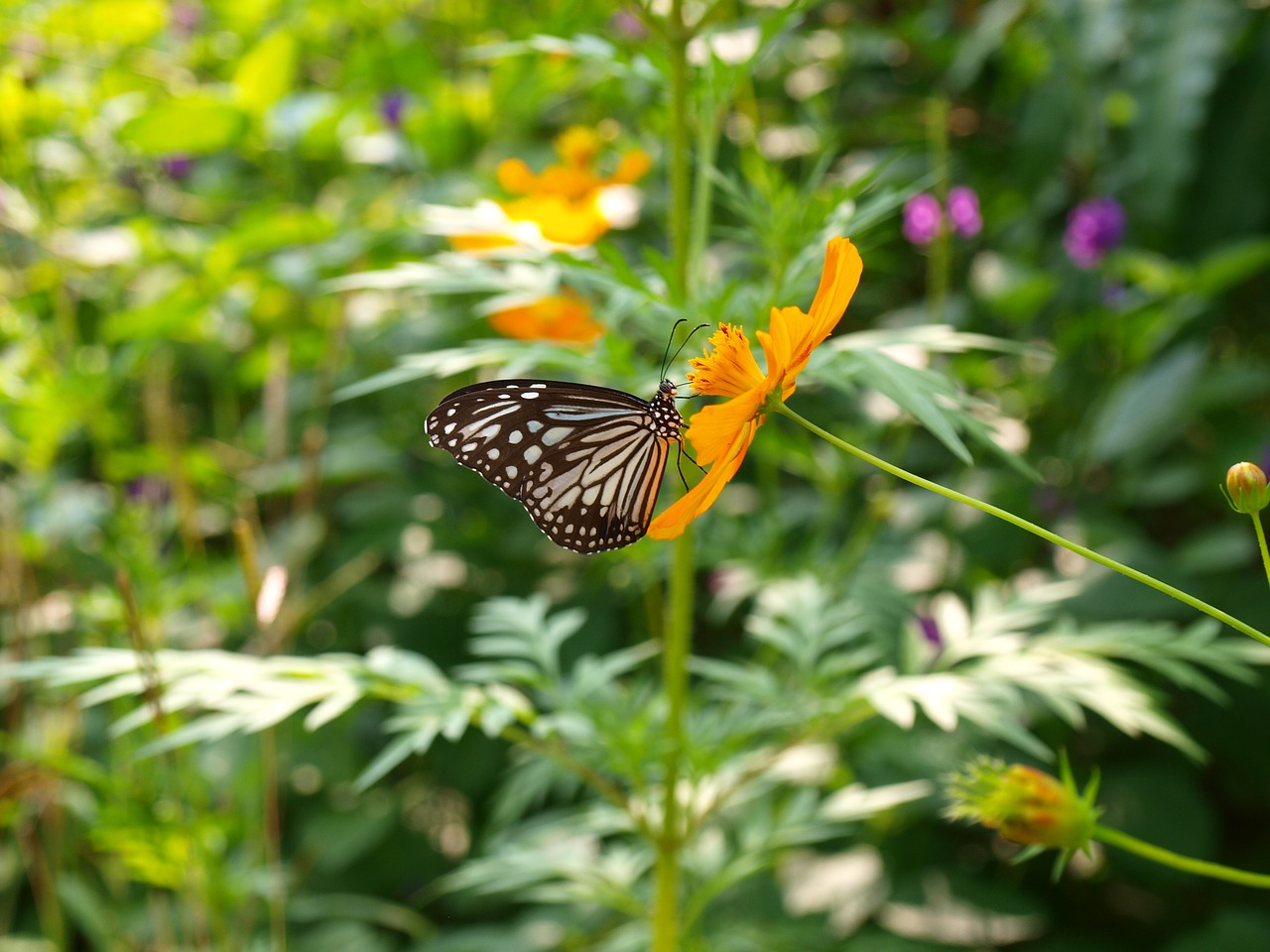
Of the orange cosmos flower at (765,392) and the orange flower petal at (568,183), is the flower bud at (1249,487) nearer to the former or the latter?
the orange cosmos flower at (765,392)

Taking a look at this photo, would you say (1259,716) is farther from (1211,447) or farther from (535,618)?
(535,618)

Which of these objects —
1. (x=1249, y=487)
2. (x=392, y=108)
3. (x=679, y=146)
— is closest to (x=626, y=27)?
(x=392, y=108)

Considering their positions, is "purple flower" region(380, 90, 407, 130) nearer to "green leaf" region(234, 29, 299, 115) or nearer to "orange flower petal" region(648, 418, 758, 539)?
"green leaf" region(234, 29, 299, 115)

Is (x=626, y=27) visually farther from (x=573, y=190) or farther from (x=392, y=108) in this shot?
(x=573, y=190)

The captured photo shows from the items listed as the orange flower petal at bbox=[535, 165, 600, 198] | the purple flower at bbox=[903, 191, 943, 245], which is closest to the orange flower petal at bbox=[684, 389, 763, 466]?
the orange flower petal at bbox=[535, 165, 600, 198]

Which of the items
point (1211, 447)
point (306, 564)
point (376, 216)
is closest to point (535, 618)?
point (376, 216)
